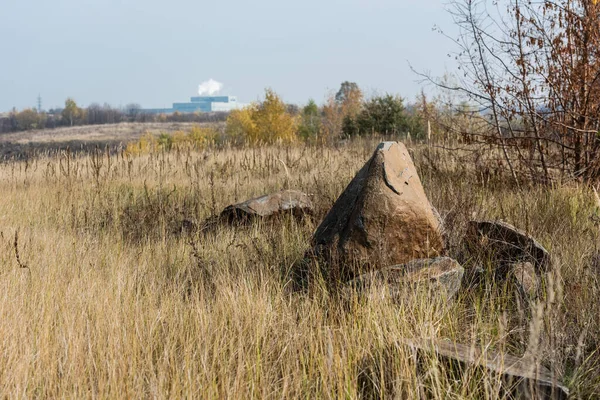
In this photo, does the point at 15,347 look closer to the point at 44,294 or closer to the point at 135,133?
the point at 44,294

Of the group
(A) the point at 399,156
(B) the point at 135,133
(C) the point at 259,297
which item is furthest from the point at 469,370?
(B) the point at 135,133

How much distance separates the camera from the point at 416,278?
340 centimetres

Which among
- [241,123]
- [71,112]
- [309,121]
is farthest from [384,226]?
[71,112]

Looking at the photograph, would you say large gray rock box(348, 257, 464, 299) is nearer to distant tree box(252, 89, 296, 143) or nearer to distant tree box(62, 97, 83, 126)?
distant tree box(252, 89, 296, 143)

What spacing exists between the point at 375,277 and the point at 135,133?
4165 inches

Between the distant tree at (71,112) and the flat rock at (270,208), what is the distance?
138726 millimetres

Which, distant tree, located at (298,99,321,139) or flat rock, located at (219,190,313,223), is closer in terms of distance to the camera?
flat rock, located at (219,190,313,223)

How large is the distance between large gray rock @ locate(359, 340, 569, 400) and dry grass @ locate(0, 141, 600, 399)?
0.04 metres

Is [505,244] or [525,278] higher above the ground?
[505,244]

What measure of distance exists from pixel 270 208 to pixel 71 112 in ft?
483

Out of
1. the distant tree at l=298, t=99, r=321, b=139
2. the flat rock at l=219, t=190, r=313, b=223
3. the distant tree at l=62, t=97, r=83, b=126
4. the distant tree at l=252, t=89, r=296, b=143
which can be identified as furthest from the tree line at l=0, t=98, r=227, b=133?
the flat rock at l=219, t=190, r=313, b=223

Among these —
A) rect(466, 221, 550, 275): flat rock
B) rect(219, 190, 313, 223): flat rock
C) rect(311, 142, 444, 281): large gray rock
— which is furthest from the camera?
rect(219, 190, 313, 223): flat rock

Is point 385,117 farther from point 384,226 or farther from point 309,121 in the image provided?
point 309,121

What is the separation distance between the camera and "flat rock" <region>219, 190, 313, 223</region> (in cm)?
588
